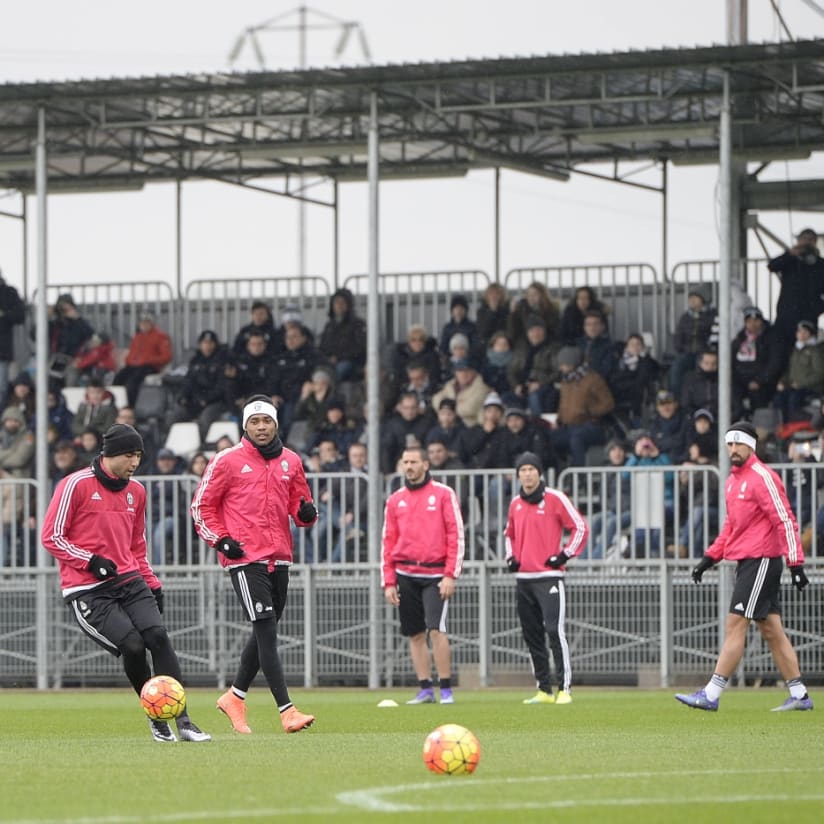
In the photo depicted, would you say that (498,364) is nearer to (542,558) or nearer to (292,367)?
(292,367)

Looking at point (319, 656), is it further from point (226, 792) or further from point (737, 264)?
point (226, 792)

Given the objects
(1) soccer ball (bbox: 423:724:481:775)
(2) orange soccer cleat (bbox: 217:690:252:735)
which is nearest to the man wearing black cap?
(2) orange soccer cleat (bbox: 217:690:252:735)

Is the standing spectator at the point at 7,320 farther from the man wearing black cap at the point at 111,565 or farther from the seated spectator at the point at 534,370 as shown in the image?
the man wearing black cap at the point at 111,565

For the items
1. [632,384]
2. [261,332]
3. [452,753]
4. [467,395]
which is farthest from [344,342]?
[452,753]

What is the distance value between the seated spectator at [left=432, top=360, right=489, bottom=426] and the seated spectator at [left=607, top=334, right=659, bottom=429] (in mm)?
1634

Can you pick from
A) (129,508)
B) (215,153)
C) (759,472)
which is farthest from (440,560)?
(215,153)

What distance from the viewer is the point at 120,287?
30.6 m

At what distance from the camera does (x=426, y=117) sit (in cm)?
2588

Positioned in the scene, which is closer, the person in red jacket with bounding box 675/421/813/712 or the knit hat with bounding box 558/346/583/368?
the person in red jacket with bounding box 675/421/813/712

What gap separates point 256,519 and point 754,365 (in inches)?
484

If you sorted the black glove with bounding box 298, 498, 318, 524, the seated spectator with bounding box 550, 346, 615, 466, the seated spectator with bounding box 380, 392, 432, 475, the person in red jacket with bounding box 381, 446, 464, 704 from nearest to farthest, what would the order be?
the black glove with bounding box 298, 498, 318, 524 → the person in red jacket with bounding box 381, 446, 464, 704 → the seated spectator with bounding box 550, 346, 615, 466 → the seated spectator with bounding box 380, 392, 432, 475

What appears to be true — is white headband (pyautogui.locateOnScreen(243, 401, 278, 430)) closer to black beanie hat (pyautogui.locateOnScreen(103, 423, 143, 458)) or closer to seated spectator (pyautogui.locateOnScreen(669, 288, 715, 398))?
black beanie hat (pyautogui.locateOnScreen(103, 423, 143, 458))

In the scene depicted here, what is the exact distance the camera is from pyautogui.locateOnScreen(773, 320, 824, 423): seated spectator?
78.4 ft

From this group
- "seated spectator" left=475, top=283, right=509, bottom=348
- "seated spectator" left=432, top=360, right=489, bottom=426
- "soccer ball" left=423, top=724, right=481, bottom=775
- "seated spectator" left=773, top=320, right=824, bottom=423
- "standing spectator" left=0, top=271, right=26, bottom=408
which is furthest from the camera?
"standing spectator" left=0, top=271, right=26, bottom=408
